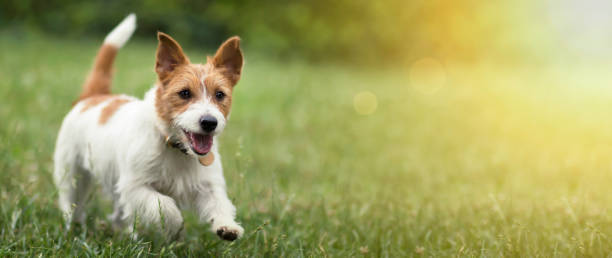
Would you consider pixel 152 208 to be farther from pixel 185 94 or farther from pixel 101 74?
pixel 101 74

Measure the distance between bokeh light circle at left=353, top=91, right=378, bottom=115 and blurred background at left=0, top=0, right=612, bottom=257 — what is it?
0.09 metres

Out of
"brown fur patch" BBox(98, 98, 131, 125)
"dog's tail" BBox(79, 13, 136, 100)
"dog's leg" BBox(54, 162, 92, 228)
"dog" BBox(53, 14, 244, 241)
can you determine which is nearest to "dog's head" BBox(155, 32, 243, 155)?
"dog" BBox(53, 14, 244, 241)

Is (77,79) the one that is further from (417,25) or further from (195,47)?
(417,25)

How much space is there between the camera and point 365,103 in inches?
470

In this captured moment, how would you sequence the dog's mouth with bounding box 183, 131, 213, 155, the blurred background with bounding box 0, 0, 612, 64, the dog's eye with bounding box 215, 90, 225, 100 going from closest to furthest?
the dog's mouth with bounding box 183, 131, 213, 155 → the dog's eye with bounding box 215, 90, 225, 100 → the blurred background with bounding box 0, 0, 612, 64

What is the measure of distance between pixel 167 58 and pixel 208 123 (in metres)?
0.57

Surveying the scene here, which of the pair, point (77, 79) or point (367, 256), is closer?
point (367, 256)

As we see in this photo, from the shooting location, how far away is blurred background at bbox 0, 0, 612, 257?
3.44 m

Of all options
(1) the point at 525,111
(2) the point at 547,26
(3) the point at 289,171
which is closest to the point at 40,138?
(3) the point at 289,171

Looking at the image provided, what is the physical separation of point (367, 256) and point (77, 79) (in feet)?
24.7

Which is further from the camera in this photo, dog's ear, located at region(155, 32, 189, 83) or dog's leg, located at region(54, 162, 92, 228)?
dog's leg, located at region(54, 162, 92, 228)

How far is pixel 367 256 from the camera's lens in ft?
10.6

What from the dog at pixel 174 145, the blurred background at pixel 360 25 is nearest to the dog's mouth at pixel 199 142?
the dog at pixel 174 145

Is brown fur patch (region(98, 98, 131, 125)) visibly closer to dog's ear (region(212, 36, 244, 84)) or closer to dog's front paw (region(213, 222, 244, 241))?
dog's ear (region(212, 36, 244, 84))
